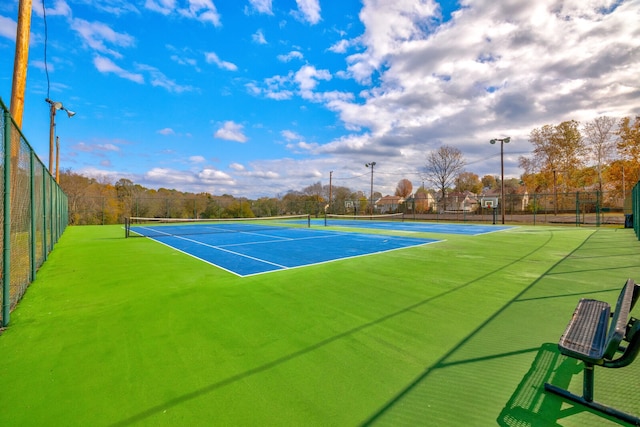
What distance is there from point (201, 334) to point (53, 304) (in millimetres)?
2994

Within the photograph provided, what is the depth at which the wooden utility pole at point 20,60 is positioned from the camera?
7055 millimetres

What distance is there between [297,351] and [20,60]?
9.27 m

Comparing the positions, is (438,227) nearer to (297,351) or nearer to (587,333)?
(587,333)

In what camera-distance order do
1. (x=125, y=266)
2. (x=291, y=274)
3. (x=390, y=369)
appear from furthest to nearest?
1. (x=125, y=266)
2. (x=291, y=274)
3. (x=390, y=369)

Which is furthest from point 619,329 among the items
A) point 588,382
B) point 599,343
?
point 588,382

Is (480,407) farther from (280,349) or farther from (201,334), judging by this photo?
(201,334)

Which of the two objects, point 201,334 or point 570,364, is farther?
point 201,334

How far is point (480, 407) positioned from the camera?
2271 mm

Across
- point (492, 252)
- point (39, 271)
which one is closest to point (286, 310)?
point (39, 271)

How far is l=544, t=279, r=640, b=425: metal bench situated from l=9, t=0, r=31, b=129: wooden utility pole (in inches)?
418

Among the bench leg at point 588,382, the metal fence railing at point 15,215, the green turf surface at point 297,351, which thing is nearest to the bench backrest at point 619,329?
the bench leg at point 588,382

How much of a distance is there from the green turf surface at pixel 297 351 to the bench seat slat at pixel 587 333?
A: 46 centimetres

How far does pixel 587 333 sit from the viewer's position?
2436mm

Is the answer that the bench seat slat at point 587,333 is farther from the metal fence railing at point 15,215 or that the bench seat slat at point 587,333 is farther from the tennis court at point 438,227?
the tennis court at point 438,227
